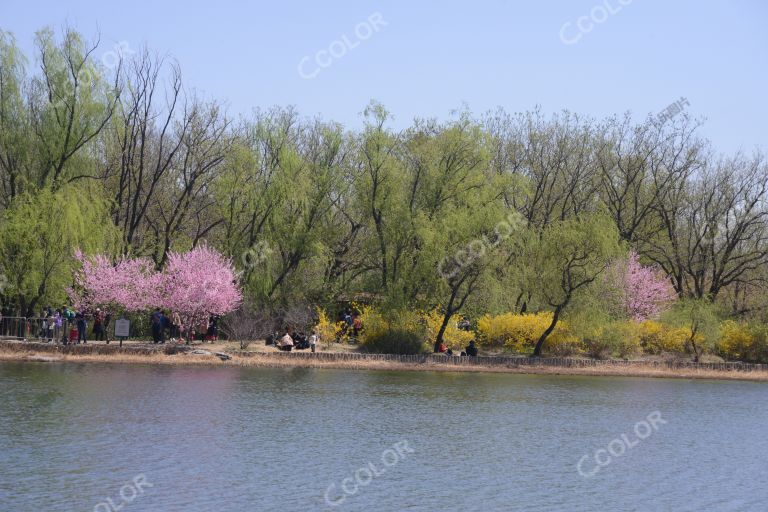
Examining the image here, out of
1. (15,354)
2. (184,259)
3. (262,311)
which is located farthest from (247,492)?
(262,311)

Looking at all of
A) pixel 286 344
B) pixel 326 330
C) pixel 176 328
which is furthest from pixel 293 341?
pixel 176 328

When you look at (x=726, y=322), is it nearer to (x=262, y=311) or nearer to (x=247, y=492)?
(x=262, y=311)

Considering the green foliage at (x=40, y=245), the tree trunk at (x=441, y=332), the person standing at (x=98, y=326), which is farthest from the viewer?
the tree trunk at (x=441, y=332)

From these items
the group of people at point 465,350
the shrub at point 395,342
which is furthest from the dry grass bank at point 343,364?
the shrub at point 395,342

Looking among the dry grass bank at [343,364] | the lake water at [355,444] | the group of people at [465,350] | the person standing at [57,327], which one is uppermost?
the person standing at [57,327]

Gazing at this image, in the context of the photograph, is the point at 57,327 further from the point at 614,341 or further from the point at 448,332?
the point at 614,341

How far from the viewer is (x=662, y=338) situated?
175 feet

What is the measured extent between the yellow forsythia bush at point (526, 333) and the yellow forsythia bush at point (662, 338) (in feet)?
14.6

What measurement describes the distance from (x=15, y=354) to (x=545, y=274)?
25.8 m

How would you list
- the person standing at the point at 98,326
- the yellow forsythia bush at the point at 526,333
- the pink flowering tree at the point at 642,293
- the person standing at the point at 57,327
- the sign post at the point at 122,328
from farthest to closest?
1. the pink flowering tree at the point at 642,293
2. the yellow forsythia bush at the point at 526,333
3. the person standing at the point at 98,326
4. the sign post at the point at 122,328
5. the person standing at the point at 57,327

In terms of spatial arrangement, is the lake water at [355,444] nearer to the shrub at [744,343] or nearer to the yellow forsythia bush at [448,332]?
the yellow forsythia bush at [448,332]

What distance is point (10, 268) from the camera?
46.4 metres

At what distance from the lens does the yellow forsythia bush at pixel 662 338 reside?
53.4 meters

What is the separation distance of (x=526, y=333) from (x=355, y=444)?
26.5m
